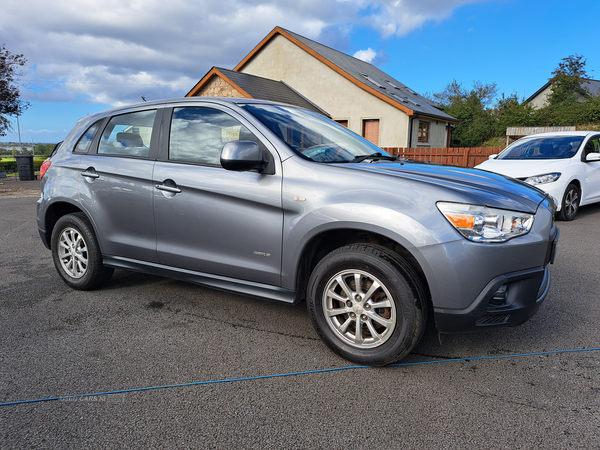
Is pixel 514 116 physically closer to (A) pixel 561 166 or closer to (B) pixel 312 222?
(A) pixel 561 166

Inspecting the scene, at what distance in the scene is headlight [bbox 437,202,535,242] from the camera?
251 centimetres

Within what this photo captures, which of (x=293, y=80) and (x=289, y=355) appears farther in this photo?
(x=293, y=80)

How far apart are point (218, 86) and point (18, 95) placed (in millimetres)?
10946

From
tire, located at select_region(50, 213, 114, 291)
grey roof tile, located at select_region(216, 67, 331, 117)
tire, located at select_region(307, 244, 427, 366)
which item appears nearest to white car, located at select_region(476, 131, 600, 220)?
tire, located at select_region(307, 244, 427, 366)

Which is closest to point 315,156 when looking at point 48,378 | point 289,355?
point 289,355

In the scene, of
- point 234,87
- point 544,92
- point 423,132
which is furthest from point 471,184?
point 544,92

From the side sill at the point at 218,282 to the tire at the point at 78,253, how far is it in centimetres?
21

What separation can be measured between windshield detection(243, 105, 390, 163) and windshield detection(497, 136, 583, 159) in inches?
249

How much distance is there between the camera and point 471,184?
281 cm

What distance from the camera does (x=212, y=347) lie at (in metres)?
3.14

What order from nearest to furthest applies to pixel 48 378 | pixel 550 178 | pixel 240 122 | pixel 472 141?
pixel 48 378 < pixel 240 122 < pixel 550 178 < pixel 472 141

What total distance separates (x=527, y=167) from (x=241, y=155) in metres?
7.08

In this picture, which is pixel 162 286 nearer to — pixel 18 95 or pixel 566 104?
pixel 18 95

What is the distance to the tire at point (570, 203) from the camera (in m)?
8.29
